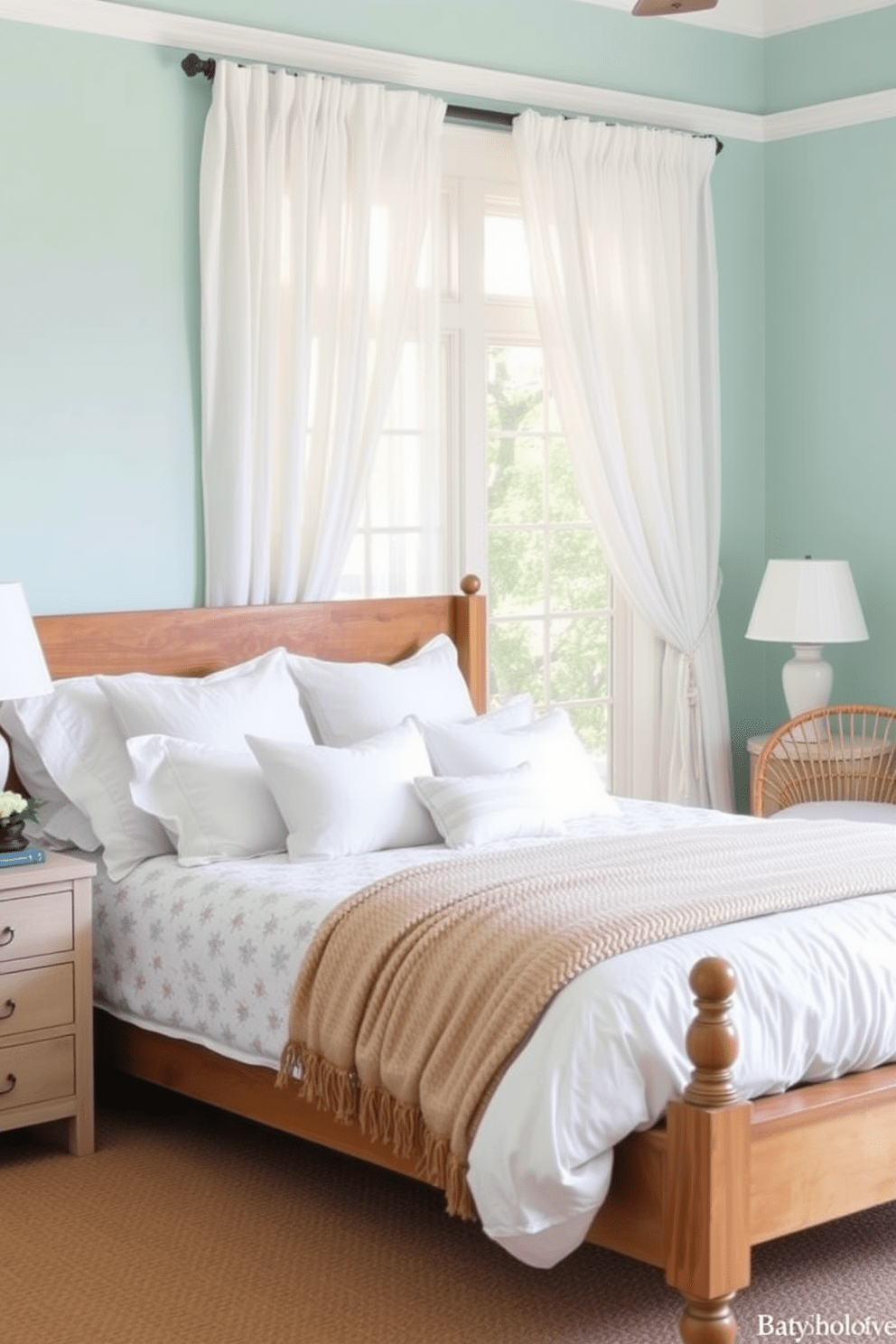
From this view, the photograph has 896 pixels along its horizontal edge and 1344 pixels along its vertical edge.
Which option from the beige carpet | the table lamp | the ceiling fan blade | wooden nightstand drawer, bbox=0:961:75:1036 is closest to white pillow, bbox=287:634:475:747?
the table lamp

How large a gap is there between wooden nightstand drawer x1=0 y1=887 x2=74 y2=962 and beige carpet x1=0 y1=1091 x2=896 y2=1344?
0.46 meters

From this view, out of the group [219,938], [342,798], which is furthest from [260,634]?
[219,938]

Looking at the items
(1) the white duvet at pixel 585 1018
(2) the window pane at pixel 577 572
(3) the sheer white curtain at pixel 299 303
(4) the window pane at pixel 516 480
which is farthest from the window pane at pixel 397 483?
(1) the white duvet at pixel 585 1018

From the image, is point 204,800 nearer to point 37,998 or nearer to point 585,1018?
point 37,998

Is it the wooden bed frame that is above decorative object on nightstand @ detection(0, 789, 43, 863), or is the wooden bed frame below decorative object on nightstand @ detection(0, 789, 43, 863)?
below

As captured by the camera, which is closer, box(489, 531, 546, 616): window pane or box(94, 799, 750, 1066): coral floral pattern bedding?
box(94, 799, 750, 1066): coral floral pattern bedding

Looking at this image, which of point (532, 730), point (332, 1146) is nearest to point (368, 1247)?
point (332, 1146)

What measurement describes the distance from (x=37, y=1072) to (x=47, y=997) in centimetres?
16

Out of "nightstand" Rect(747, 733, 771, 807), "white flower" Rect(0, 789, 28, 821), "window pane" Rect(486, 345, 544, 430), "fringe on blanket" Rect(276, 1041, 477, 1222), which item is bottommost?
"fringe on blanket" Rect(276, 1041, 477, 1222)

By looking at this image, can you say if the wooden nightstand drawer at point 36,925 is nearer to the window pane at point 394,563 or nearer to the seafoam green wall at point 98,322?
the seafoam green wall at point 98,322

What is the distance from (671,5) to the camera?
3189mm

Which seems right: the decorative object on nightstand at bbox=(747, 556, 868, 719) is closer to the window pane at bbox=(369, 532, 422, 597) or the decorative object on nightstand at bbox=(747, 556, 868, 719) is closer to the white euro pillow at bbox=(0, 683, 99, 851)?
the window pane at bbox=(369, 532, 422, 597)

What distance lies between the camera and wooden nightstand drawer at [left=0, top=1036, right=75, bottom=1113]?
12.2 feet

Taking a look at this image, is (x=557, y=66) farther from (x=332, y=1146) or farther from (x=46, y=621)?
(x=332, y=1146)
